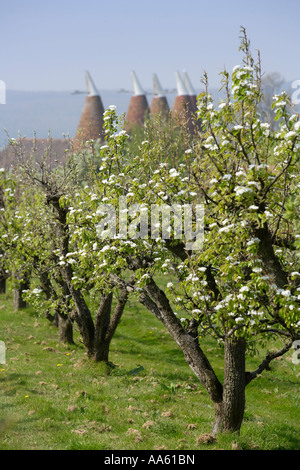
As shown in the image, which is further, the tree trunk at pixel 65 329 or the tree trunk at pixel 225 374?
the tree trunk at pixel 65 329

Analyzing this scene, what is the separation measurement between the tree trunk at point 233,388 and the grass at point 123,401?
13.4 inches

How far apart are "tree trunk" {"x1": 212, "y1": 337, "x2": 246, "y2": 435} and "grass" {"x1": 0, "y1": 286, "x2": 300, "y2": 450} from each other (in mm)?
341

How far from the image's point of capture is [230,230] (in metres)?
7.40

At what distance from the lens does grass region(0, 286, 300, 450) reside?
930 cm

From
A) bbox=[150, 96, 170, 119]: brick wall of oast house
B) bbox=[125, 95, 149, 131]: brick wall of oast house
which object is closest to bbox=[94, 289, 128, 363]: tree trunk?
bbox=[150, 96, 170, 119]: brick wall of oast house

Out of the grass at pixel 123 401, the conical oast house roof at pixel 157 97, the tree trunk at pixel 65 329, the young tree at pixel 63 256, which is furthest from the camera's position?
the conical oast house roof at pixel 157 97

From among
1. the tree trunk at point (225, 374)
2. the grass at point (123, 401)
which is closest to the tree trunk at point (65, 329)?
the grass at point (123, 401)

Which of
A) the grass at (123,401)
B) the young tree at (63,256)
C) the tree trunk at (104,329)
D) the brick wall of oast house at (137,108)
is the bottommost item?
the grass at (123,401)

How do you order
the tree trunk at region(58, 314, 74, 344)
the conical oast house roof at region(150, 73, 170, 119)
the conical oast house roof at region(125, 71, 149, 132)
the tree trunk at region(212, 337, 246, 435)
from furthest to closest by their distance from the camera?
the conical oast house roof at region(125, 71, 149, 132) < the conical oast house roof at region(150, 73, 170, 119) < the tree trunk at region(58, 314, 74, 344) < the tree trunk at region(212, 337, 246, 435)

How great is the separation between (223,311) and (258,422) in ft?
14.9

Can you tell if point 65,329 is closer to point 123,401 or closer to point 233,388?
point 123,401

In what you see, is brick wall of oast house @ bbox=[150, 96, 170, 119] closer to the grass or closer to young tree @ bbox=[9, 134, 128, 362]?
the grass

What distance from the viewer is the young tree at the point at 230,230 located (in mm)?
7363

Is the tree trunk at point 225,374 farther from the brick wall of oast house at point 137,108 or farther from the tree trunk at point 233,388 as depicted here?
the brick wall of oast house at point 137,108
